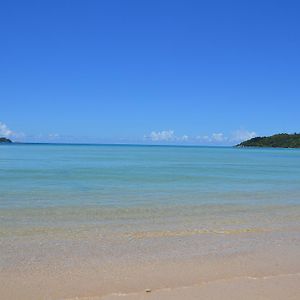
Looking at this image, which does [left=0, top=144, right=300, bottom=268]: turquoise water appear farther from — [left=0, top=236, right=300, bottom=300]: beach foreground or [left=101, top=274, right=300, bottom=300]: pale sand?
[left=101, top=274, right=300, bottom=300]: pale sand

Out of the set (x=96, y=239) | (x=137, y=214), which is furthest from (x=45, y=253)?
(x=137, y=214)

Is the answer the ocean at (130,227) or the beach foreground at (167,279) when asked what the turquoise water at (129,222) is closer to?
the ocean at (130,227)

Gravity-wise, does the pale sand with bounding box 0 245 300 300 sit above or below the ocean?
above

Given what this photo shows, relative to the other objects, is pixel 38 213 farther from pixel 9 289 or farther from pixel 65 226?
pixel 9 289

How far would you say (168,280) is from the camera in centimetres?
634

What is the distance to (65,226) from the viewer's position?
10.5 meters

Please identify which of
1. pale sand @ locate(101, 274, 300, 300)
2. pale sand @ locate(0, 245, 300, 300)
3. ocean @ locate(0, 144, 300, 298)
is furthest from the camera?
ocean @ locate(0, 144, 300, 298)

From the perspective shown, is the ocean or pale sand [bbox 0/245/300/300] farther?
the ocean

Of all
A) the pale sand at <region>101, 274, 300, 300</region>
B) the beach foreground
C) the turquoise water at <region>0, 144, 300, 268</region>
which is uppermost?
the pale sand at <region>101, 274, 300, 300</region>

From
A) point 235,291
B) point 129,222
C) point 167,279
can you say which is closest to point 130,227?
point 129,222

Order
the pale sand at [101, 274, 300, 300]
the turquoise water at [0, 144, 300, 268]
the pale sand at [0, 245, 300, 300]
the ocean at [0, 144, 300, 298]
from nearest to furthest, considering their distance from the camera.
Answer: the pale sand at [101, 274, 300, 300] → the pale sand at [0, 245, 300, 300] → the ocean at [0, 144, 300, 298] → the turquoise water at [0, 144, 300, 268]

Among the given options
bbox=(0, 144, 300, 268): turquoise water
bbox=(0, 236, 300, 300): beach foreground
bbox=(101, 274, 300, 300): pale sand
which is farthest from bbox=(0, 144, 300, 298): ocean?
bbox=(101, 274, 300, 300): pale sand

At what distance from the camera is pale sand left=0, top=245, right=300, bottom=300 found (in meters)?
5.66

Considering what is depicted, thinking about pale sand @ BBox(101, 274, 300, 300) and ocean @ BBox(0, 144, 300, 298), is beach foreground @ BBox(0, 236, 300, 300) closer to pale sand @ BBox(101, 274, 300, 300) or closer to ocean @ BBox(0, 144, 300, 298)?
pale sand @ BBox(101, 274, 300, 300)
